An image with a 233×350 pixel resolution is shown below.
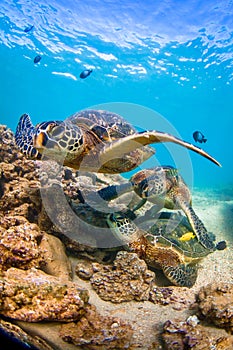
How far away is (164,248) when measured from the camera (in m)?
4.10

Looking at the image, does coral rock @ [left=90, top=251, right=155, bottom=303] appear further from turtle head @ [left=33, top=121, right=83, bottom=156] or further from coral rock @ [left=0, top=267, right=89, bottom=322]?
turtle head @ [left=33, top=121, right=83, bottom=156]

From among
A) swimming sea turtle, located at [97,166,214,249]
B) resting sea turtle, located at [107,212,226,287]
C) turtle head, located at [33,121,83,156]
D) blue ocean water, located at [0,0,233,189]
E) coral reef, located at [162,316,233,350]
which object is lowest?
coral reef, located at [162,316,233,350]

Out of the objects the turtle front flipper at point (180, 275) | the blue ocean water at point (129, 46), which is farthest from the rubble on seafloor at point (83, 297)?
the blue ocean water at point (129, 46)

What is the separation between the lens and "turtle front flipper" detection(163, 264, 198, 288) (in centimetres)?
387

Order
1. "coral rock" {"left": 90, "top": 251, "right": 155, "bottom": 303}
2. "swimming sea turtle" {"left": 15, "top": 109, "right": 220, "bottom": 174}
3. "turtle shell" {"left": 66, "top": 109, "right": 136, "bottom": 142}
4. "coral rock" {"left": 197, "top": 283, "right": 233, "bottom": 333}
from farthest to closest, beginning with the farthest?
"turtle shell" {"left": 66, "top": 109, "right": 136, "bottom": 142} < "coral rock" {"left": 90, "top": 251, "right": 155, "bottom": 303} < "swimming sea turtle" {"left": 15, "top": 109, "right": 220, "bottom": 174} < "coral rock" {"left": 197, "top": 283, "right": 233, "bottom": 333}

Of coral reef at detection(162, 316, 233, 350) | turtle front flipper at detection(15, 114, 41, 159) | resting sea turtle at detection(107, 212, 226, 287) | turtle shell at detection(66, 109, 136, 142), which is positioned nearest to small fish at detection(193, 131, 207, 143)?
turtle shell at detection(66, 109, 136, 142)

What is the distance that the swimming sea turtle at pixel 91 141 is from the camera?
3.05 meters

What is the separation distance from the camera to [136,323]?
2666 mm

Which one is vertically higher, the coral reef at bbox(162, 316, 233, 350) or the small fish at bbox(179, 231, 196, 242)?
the small fish at bbox(179, 231, 196, 242)

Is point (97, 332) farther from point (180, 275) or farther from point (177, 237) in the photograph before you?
point (177, 237)

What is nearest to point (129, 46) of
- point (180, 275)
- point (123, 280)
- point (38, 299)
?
point (180, 275)

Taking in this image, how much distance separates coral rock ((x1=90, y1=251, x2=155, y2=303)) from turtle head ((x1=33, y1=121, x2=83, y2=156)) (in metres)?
1.81

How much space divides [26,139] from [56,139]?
26.6 inches

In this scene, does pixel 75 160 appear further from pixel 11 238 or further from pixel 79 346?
pixel 79 346
